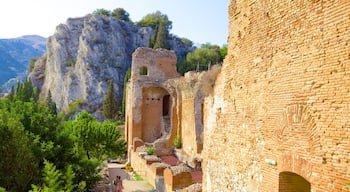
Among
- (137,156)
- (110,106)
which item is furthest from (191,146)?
(110,106)

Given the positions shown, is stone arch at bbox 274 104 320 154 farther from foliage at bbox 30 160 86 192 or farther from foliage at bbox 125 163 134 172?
foliage at bbox 125 163 134 172

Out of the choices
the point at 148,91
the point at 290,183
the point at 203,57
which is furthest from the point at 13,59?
the point at 290,183

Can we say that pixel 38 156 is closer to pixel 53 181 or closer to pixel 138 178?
pixel 53 181

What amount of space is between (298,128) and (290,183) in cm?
106

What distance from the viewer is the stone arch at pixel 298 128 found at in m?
4.76

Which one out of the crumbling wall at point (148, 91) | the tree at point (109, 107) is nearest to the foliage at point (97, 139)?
the crumbling wall at point (148, 91)

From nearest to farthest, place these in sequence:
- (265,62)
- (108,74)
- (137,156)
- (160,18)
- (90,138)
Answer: (265,62) → (90,138) → (137,156) → (108,74) → (160,18)

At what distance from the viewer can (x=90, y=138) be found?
21.2m

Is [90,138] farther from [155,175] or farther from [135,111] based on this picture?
[135,111]

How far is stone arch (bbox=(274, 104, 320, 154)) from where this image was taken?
187 inches

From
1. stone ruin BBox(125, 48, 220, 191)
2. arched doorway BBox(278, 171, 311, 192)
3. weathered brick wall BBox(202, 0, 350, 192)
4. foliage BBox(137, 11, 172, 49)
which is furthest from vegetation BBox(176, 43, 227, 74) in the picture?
arched doorway BBox(278, 171, 311, 192)

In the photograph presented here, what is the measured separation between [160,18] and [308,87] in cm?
7689

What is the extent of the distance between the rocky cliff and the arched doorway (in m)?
53.5

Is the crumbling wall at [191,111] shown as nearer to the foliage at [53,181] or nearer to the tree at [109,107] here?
the foliage at [53,181]
